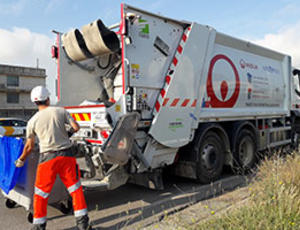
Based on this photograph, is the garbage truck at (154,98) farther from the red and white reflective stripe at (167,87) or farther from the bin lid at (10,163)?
the bin lid at (10,163)

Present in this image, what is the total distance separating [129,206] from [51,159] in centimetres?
151

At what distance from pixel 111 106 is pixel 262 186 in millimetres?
2195

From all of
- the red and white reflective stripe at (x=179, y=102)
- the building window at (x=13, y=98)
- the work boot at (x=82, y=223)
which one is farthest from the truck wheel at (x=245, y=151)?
the building window at (x=13, y=98)

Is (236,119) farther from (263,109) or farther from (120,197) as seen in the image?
(120,197)

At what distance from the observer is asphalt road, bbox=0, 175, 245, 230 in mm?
3518

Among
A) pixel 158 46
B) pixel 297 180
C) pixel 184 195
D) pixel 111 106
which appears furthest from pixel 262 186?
pixel 158 46

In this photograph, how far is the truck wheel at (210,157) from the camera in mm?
4965

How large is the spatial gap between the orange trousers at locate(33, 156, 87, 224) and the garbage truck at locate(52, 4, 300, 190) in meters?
0.59

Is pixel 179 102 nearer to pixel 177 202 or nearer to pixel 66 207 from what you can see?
pixel 177 202

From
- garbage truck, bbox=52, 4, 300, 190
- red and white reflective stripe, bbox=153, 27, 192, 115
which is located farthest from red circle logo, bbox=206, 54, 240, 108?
red and white reflective stripe, bbox=153, 27, 192, 115

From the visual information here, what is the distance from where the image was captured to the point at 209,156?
5113mm

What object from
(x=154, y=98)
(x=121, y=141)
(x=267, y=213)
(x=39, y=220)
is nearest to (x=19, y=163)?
(x=39, y=220)

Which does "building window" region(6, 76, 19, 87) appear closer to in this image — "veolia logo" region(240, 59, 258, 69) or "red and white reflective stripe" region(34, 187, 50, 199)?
"veolia logo" region(240, 59, 258, 69)

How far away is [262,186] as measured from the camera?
11.1ft
